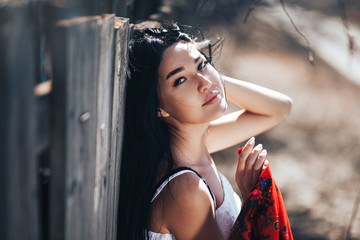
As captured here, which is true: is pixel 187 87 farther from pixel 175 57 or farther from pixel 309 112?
pixel 309 112

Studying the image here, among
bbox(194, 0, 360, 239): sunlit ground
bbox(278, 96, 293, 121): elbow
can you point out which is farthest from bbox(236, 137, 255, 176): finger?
bbox(194, 0, 360, 239): sunlit ground

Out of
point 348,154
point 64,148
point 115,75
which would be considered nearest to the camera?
point 64,148

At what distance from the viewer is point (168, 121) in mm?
2088

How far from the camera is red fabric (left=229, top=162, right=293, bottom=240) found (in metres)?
1.72

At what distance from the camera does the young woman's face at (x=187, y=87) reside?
1.86m

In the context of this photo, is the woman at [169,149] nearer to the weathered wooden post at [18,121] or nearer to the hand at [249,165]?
the hand at [249,165]

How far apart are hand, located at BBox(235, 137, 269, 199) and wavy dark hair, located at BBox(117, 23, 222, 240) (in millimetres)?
341

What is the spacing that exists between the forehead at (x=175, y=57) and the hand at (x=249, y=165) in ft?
1.61

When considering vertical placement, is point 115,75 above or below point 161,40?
above

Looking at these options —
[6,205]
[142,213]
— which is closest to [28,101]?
[6,205]

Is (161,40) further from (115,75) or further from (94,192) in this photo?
(94,192)

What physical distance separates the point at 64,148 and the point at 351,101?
4.41 meters

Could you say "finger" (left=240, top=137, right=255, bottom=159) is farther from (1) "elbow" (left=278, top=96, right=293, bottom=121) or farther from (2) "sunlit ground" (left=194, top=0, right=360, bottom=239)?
(2) "sunlit ground" (left=194, top=0, right=360, bottom=239)

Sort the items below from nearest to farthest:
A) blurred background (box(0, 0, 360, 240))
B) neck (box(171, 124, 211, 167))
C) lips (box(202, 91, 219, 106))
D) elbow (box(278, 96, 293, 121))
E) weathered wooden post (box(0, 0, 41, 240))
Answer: weathered wooden post (box(0, 0, 41, 240)) < lips (box(202, 91, 219, 106)) < neck (box(171, 124, 211, 167)) < elbow (box(278, 96, 293, 121)) < blurred background (box(0, 0, 360, 240))
